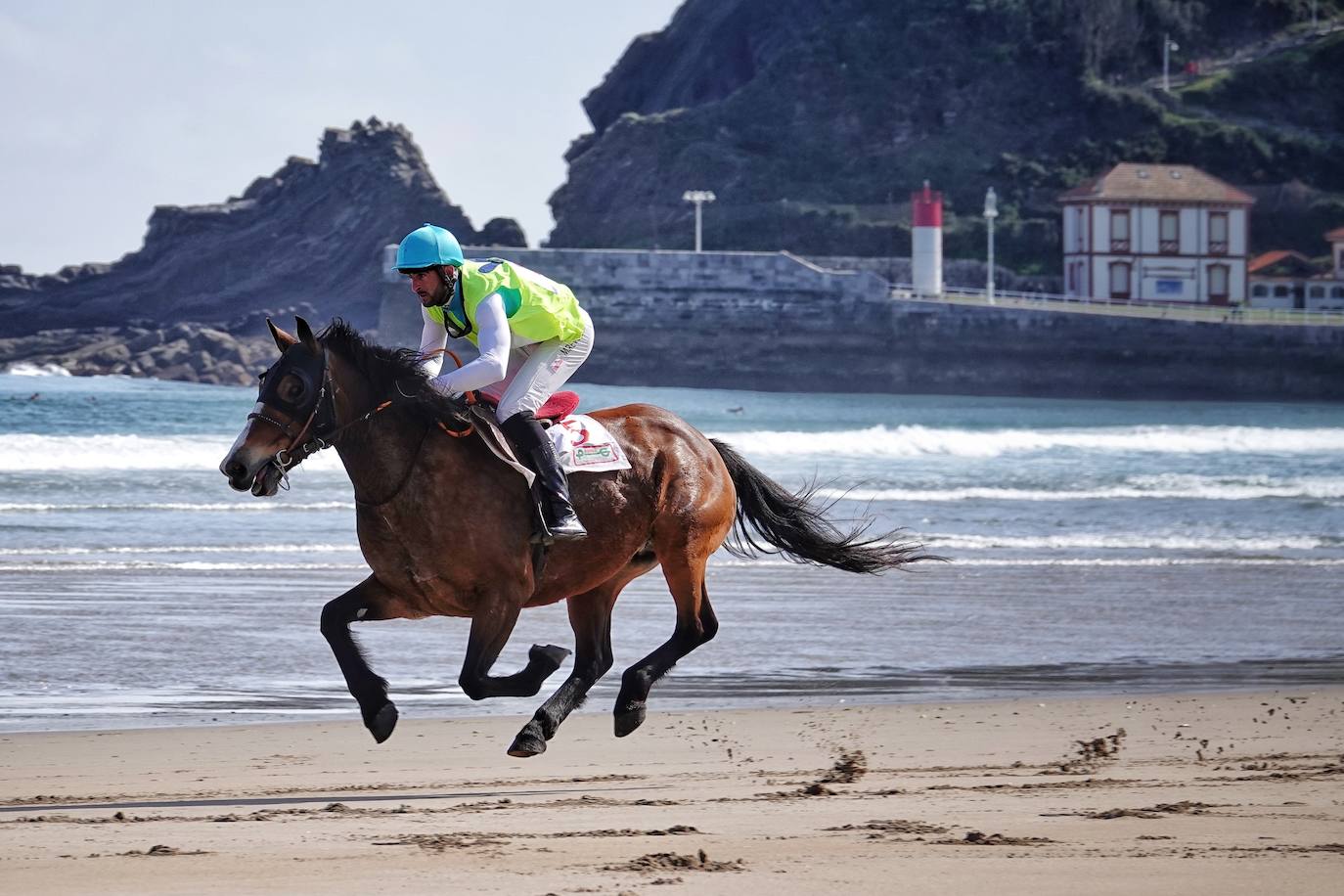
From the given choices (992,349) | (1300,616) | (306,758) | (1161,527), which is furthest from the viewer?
(992,349)

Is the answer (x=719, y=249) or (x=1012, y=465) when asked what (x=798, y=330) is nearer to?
(x=719, y=249)

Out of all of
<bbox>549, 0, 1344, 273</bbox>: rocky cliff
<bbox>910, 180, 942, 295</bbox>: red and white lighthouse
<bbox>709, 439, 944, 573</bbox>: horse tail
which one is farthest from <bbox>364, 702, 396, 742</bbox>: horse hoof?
<bbox>549, 0, 1344, 273</bbox>: rocky cliff

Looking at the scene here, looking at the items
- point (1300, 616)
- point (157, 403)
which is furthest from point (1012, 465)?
point (157, 403)

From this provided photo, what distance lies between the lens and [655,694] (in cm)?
837

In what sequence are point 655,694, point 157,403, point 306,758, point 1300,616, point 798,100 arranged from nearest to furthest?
point 306,758
point 655,694
point 1300,616
point 157,403
point 798,100

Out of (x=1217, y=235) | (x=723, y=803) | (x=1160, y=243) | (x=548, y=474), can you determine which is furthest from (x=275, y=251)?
(x=723, y=803)

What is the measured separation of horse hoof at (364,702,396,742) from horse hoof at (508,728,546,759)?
43 centimetres

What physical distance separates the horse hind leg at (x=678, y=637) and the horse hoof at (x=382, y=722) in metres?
0.90

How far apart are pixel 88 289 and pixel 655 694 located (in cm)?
9924

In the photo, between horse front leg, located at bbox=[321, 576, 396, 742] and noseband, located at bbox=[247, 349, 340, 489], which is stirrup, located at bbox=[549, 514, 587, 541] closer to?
horse front leg, located at bbox=[321, 576, 396, 742]

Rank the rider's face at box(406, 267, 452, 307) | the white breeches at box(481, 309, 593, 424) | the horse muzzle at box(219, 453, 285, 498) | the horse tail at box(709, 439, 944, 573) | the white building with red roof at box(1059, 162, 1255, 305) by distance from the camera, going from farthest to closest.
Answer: the white building with red roof at box(1059, 162, 1255, 305), the horse tail at box(709, 439, 944, 573), the white breeches at box(481, 309, 593, 424), the rider's face at box(406, 267, 452, 307), the horse muzzle at box(219, 453, 285, 498)

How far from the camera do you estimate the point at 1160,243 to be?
73812mm

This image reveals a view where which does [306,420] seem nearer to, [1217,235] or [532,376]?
[532,376]

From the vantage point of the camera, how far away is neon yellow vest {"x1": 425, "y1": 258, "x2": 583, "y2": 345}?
6.46m
